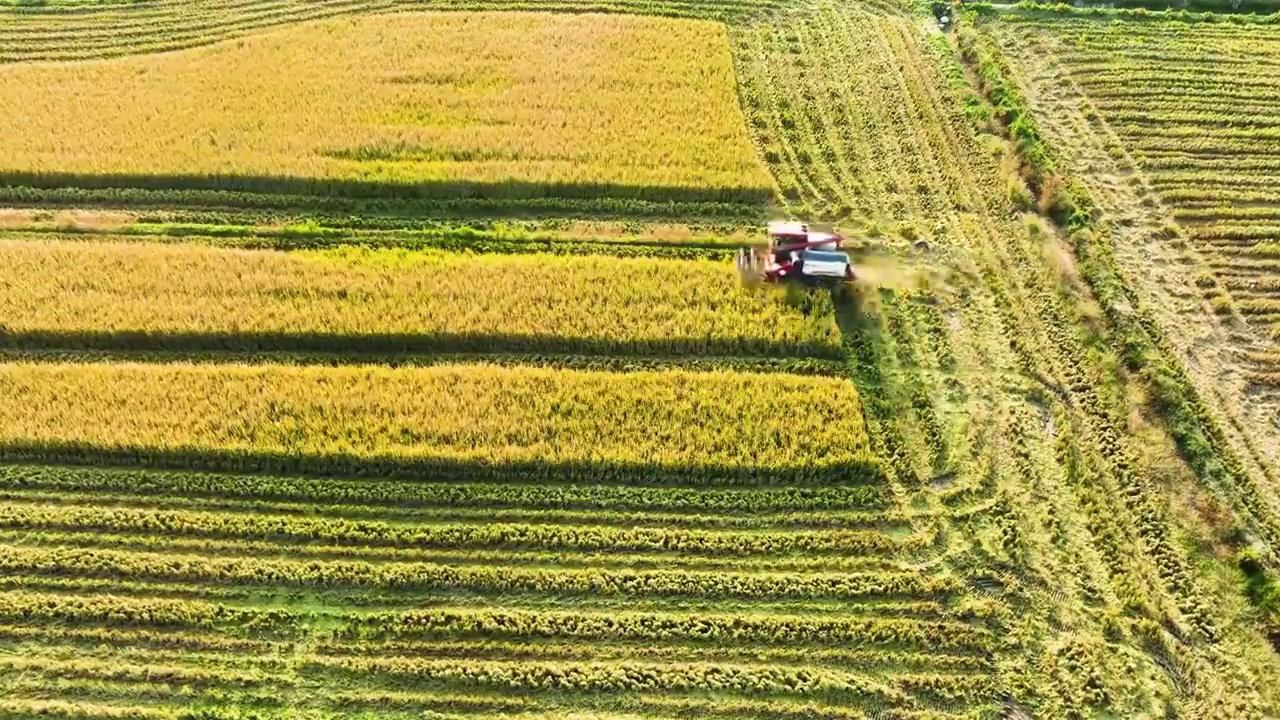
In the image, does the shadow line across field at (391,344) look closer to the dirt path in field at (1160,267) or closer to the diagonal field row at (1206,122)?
the dirt path in field at (1160,267)

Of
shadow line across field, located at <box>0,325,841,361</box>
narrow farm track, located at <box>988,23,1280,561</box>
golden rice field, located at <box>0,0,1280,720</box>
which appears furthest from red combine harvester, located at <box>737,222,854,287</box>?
narrow farm track, located at <box>988,23,1280,561</box>

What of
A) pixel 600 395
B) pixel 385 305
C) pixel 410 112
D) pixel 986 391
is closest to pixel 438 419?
pixel 600 395

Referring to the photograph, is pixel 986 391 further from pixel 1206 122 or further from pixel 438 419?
pixel 1206 122

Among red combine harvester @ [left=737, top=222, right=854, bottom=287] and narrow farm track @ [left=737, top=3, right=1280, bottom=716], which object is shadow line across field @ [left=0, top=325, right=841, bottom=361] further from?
narrow farm track @ [left=737, top=3, right=1280, bottom=716]

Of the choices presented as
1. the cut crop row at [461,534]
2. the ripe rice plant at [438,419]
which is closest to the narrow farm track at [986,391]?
the ripe rice plant at [438,419]

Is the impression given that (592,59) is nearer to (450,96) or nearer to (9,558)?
(450,96)
